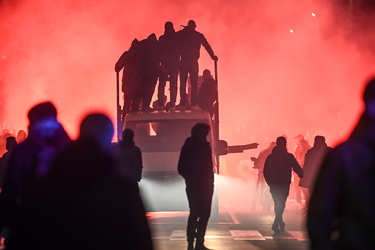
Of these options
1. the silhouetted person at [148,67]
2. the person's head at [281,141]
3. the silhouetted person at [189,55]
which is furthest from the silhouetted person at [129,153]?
the silhouetted person at [189,55]

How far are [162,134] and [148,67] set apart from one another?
7.40 feet

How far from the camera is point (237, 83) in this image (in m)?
53.2

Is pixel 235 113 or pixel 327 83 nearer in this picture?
pixel 327 83

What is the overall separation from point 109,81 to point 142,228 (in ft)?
152

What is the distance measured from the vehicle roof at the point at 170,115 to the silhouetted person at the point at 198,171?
6.73 m

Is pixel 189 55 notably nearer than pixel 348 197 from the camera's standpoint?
No

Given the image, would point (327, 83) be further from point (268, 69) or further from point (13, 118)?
point (13, 118)

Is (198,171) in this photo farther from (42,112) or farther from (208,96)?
(208,96)

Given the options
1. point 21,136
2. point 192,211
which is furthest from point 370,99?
point 21,136

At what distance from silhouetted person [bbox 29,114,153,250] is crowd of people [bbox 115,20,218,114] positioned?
1568 centimetres

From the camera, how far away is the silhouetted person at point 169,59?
68.6ft

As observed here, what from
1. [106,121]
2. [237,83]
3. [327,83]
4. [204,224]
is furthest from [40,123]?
[237,83]

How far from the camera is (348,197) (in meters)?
4.46

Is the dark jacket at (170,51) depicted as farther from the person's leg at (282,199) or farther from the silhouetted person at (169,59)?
the person's leg at (282,199)
